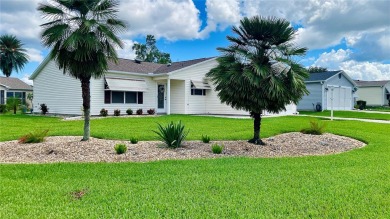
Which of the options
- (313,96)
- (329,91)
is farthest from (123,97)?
(329,91)

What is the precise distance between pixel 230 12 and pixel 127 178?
13.9 meters

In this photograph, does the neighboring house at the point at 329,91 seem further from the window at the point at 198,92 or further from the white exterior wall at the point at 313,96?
the window at the point at 198,92

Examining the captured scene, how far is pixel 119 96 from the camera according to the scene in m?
22.8

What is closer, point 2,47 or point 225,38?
point 225,38

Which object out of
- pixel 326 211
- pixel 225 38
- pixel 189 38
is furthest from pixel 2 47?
pixel 326 211

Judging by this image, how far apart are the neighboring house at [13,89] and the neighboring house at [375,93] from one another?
173 ft

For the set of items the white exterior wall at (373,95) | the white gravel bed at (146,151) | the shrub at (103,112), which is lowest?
the white gravel bed at (146,151)

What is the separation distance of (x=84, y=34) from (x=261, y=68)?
5.22 metres

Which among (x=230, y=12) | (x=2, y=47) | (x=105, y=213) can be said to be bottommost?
(x=105, y=213)

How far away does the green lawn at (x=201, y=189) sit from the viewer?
4.14 m

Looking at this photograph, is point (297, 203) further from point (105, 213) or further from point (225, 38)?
point (225, 38)

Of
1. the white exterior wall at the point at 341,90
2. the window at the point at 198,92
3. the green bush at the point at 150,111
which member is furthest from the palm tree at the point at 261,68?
the white exterior wall at the point at 341,90

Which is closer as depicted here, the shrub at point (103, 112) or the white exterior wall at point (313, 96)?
the shrub at point (103, 112)

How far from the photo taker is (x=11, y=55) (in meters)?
45.4
